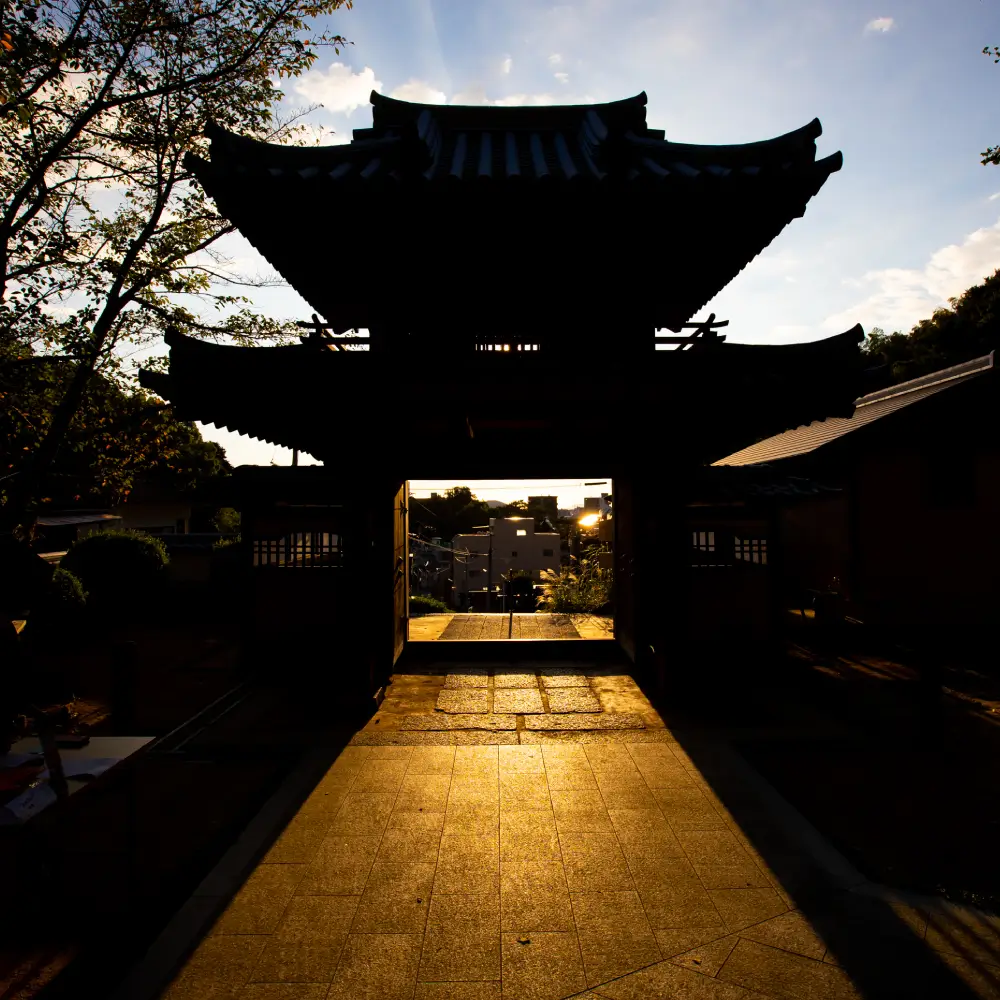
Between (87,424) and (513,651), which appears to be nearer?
(87,424)

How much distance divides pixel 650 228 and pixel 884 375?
8.28 ft

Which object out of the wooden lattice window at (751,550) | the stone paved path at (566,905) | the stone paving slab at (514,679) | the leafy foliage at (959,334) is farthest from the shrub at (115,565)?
the leafy foliage at (959,334)

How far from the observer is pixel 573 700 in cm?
735

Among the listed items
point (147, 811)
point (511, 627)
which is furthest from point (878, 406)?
point (147, 811)

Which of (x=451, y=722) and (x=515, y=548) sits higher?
(x=515, y=548)

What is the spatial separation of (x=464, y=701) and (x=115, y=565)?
1189 cm

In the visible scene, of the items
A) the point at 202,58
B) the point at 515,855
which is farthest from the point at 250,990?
the point at 202,58

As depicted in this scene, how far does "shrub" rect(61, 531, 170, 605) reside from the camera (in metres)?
14.4

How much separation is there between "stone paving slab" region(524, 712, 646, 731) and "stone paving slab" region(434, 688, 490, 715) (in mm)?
731

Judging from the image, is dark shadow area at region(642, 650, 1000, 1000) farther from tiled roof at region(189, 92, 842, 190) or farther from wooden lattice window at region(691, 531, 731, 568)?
tiled roof at region(189, 92, 842, 190)

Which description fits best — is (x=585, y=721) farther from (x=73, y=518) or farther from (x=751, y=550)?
(x=73, y=518)

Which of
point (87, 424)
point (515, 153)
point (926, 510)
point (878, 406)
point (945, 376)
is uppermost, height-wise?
point (515, 153)

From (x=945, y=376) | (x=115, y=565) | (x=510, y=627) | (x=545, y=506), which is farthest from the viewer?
(x=545, y=506)

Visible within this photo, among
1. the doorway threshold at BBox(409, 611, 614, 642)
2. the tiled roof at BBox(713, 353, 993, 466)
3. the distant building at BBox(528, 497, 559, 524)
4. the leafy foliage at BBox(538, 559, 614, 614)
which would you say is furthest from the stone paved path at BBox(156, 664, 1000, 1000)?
the distant building at BBox(528, 497, 559, 524)
